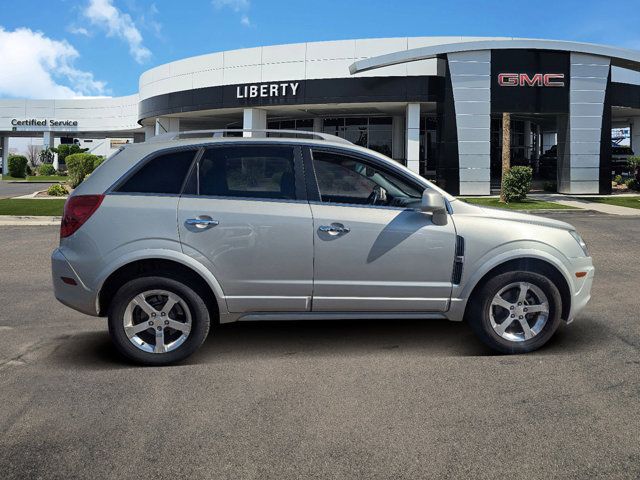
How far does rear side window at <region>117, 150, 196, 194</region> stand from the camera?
4.51m

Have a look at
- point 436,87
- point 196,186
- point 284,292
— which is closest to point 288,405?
point 284,292

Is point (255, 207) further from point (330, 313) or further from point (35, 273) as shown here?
point (35, 273)

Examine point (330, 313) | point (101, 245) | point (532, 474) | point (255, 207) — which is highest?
point (255, 207)

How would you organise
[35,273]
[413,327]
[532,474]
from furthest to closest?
1. [35,273]
2. [413,327]
3. [532,474]

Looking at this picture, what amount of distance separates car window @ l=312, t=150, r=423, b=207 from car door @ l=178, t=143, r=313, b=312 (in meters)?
0.21

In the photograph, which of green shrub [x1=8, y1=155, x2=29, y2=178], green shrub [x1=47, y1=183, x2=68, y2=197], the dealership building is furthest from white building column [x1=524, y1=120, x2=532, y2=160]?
green shrub [x1=8, y1=155, x2=29, y2=178]

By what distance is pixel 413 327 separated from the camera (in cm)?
548

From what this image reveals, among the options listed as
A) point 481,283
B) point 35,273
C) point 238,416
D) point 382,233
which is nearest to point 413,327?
point 481,283

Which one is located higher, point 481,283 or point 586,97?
point 586,97

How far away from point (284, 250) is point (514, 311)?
1.90 metres

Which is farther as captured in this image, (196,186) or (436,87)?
(436,87)

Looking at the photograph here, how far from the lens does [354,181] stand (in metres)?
4.73

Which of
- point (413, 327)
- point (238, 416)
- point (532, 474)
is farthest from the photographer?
point (413, 327)

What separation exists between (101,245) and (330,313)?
72.6 inches
